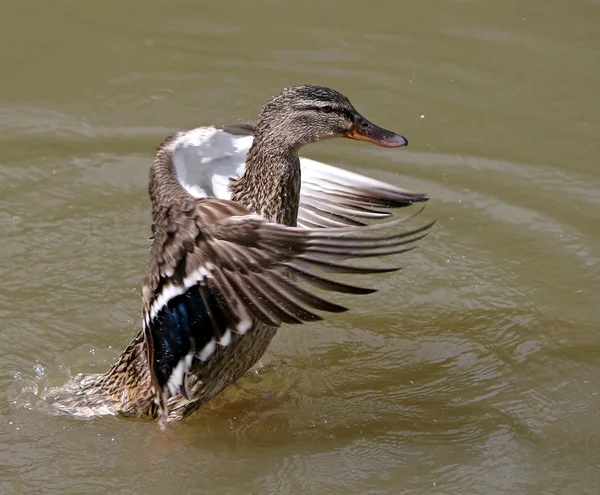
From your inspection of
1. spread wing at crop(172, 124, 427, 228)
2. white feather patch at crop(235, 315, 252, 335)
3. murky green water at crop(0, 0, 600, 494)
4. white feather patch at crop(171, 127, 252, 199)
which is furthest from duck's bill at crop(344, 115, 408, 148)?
white feather patch at crop(235, 315, 252, 335)

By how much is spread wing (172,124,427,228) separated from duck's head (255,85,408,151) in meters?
0.68

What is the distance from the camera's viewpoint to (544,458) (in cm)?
528

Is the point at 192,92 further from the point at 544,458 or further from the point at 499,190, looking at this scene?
the point at 544,458

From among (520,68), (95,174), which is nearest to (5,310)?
(95,174)

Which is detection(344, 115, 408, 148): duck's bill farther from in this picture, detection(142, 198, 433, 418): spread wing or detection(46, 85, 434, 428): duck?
detection(142, 198, 433, 418): spread wing

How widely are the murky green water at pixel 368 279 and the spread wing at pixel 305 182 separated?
2.07ft

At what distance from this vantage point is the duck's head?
5.50 meters

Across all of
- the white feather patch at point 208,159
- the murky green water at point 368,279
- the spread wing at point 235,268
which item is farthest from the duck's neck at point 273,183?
the murky green water at point 368,279

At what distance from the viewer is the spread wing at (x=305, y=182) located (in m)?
6.16

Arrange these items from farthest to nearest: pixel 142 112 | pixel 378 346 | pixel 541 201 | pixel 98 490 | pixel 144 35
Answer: pixel 144 35
pixel 142 112
pixel 541 201
pixel 378 346
pixel 98 490

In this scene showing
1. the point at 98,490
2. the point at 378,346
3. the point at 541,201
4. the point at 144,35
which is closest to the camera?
the point at 98,490

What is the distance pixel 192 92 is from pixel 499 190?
2.62 meters

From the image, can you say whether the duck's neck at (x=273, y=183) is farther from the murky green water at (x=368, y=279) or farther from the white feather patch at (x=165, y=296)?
the murky green water at (x=368, y=279)

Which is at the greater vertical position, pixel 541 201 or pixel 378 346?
pixel 541 201
